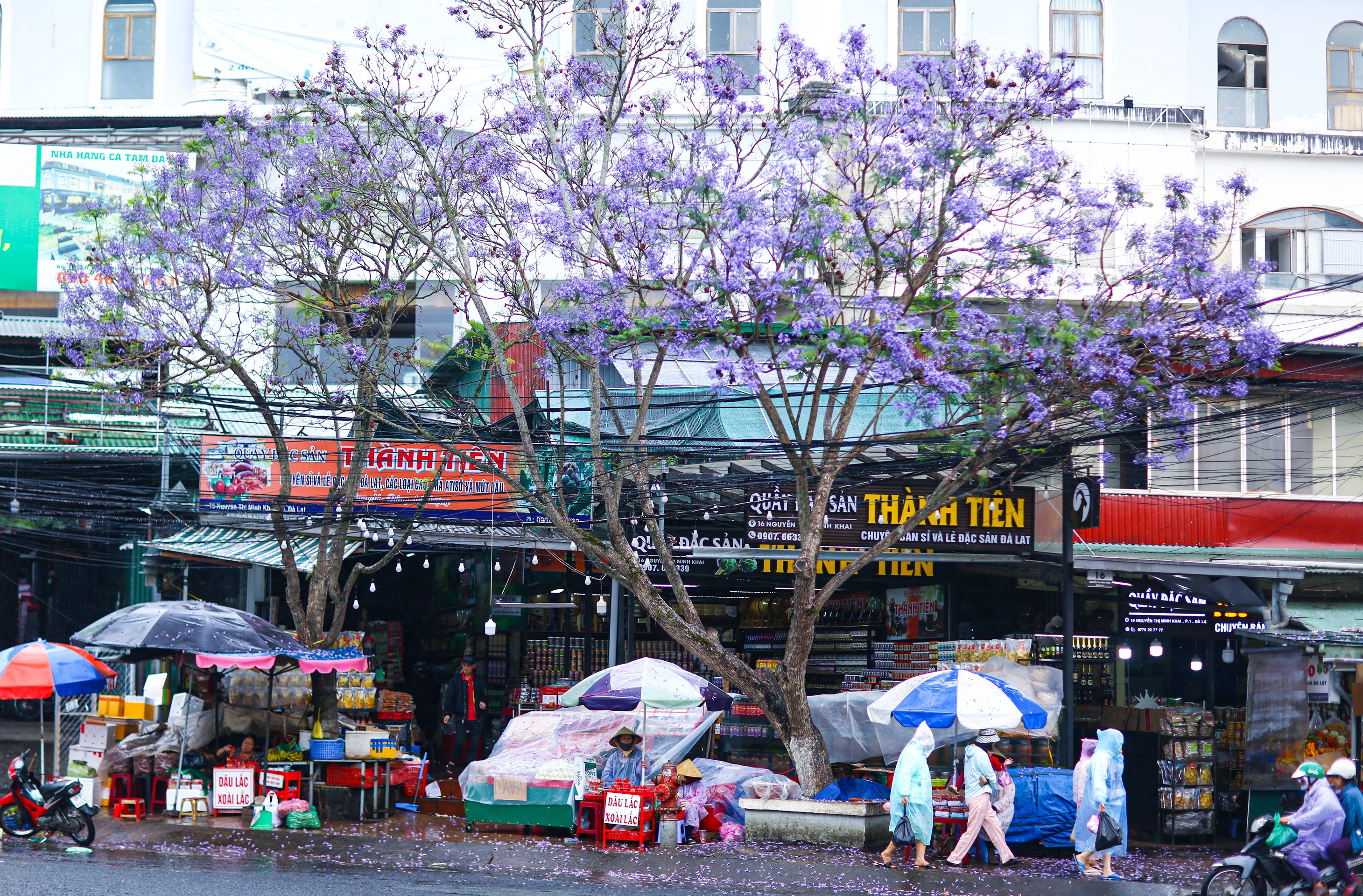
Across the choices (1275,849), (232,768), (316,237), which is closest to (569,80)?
(316,237)

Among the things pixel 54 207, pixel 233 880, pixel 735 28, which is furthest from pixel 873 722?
pixel 54 207

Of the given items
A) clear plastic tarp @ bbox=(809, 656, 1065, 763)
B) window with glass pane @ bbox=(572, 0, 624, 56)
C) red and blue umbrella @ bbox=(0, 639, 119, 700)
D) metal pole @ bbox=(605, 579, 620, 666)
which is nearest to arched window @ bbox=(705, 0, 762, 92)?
window with glass pane @ bbox=(572, 0, 624, 56)

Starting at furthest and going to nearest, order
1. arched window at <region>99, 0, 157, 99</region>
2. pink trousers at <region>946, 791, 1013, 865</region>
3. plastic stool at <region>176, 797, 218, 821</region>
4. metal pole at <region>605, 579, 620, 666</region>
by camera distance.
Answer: arched window at <region>99, 0, 157, 99</region>
metal pole at <region>605, 579, 620, 666</region>
plastic stool at <region>176, 797, 218, 821</region>
pink trousers at <region>946, 791, 1013, 865</region>

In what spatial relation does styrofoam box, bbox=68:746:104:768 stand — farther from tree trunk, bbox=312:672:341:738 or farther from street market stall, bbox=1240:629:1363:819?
street market stall, bbox=1240:629:1363:819

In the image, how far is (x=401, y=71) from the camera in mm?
24328

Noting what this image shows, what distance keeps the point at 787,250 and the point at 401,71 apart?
451 inches

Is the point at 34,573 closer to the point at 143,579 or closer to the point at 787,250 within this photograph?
the point at 143,579

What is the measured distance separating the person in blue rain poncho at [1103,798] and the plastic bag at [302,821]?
8.68 m

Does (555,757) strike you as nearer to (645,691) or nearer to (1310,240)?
(645,691)

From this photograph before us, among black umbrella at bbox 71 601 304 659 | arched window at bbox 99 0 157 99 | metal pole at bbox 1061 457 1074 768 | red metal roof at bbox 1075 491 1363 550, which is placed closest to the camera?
black umbrella at bbox 71 601 304 659

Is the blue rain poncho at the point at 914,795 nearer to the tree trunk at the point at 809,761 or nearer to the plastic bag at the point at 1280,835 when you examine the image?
the tree trunk at the point at 809,761

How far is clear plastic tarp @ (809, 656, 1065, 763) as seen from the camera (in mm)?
17828

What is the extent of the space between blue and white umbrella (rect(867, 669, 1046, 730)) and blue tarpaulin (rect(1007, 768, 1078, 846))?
76 centimetres

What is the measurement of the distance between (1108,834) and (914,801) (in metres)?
1.96
